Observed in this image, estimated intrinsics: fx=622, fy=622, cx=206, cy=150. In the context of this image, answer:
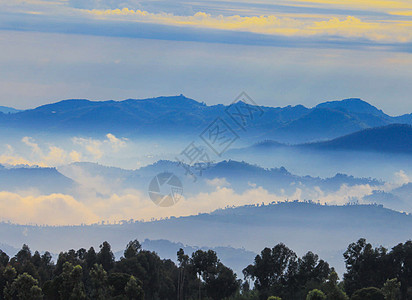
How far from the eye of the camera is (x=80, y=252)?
68.3 meters

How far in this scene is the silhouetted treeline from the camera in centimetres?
5019

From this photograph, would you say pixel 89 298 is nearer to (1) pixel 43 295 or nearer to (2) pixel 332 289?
(1) pixel 43 295

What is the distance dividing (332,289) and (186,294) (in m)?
19.6

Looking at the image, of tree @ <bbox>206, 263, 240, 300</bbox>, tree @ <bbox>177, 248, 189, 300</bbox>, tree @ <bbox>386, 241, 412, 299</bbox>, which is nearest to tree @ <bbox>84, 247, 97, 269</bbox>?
tree @ <bbox>177, 248, 189, 300</bbox>

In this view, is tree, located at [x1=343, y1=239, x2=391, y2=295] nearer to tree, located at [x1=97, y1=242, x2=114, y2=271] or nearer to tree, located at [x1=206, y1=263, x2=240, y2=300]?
tree, located at [x1=206, y1=263, x2=240, y2=300]

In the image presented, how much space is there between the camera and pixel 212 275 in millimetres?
59656

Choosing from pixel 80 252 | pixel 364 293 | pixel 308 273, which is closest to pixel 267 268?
pixel 308 273

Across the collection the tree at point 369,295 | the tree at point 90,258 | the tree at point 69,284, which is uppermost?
the tree at point 90,258

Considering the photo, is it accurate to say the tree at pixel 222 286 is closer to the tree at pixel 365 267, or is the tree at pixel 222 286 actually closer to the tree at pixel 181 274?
the tree at pixel 181 274

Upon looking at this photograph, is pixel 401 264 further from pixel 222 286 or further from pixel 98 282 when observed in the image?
pixel 98 282

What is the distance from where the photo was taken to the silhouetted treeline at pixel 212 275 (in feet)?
165

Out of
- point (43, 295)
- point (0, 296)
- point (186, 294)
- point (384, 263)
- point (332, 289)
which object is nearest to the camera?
point (332, 289)

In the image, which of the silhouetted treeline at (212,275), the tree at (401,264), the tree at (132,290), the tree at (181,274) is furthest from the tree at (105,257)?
the tree at (401,264)

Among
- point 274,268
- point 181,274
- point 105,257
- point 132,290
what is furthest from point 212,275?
point 132,290
